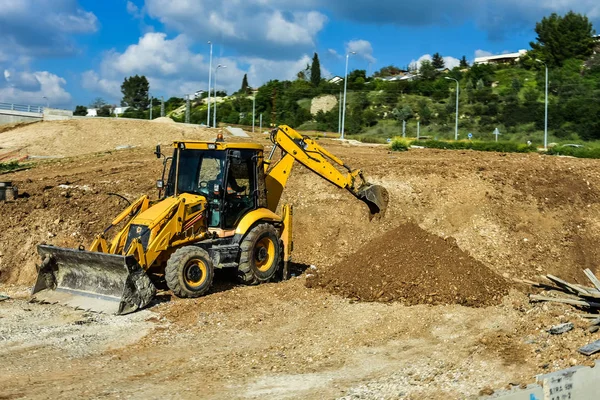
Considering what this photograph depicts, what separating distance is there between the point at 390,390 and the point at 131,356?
3397mm

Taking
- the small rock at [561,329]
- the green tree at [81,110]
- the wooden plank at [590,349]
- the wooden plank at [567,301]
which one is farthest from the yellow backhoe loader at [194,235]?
the green tree at [81,110]

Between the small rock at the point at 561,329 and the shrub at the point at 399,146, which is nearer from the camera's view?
the small rock at the point at 561,329

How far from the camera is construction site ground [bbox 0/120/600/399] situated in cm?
786

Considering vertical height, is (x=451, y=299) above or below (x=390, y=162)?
below

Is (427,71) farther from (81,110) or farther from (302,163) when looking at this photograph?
(302,163)

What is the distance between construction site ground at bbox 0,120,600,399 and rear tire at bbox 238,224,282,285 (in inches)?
9.4

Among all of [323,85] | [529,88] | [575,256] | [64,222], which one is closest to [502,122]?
[529,88]

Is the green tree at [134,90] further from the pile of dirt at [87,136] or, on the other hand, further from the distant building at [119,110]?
the pile of dirt at [87,136]

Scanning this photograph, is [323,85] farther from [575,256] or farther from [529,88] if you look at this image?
[575,256]

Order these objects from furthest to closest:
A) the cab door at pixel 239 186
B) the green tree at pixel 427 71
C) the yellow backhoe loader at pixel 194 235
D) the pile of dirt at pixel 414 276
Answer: the green tree at pixel 427 71
the cab door at pixel 239 186
the pile of dirt at pixel 414 276
the yellow backhoe loader at pixel 194 235

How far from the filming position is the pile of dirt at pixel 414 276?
11492mm

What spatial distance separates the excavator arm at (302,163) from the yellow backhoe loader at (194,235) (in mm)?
21

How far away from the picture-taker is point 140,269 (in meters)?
10.6

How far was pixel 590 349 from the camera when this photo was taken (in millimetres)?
8336
